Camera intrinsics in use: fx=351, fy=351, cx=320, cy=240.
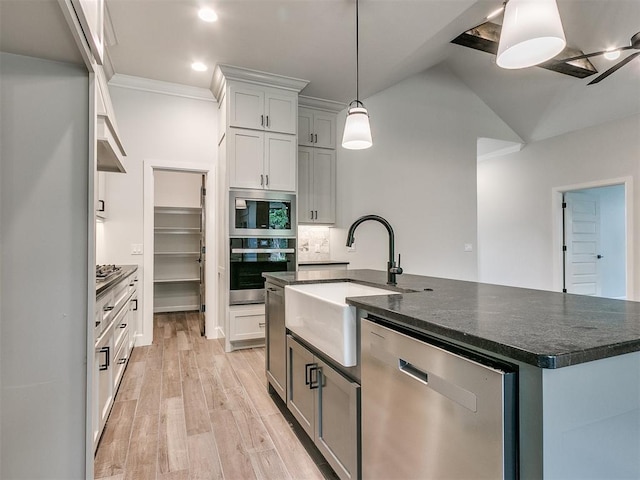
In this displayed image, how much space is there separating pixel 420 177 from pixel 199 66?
334 centimetres

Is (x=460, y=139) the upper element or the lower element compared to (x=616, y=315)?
upper

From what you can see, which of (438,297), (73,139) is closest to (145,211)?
(73,139)

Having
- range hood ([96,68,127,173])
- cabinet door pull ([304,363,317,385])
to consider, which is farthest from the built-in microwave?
cabinet door pull ([304,363,317,385])

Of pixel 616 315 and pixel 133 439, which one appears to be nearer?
pixel 616 315

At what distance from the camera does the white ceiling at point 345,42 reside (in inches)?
114

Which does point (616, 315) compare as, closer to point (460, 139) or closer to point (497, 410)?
point (497, 410)

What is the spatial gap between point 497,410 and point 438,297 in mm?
721

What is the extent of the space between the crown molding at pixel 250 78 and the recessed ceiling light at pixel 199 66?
0.12m

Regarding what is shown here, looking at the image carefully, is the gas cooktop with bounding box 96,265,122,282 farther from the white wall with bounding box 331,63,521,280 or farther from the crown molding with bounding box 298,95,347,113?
the crown molding with bounding box 298,95,347,113

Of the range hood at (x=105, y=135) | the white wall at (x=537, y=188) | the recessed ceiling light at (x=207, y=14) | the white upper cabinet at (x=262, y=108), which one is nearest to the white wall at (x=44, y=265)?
the range hood at (x=105, y=135)

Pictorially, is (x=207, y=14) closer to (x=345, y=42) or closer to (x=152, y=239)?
(x=345, y=42)

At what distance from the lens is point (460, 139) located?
560cm

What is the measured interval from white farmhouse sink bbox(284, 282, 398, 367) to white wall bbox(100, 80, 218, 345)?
2621mm

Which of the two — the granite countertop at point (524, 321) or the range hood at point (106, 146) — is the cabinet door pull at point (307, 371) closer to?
the granite countertop at point (524, 321)
